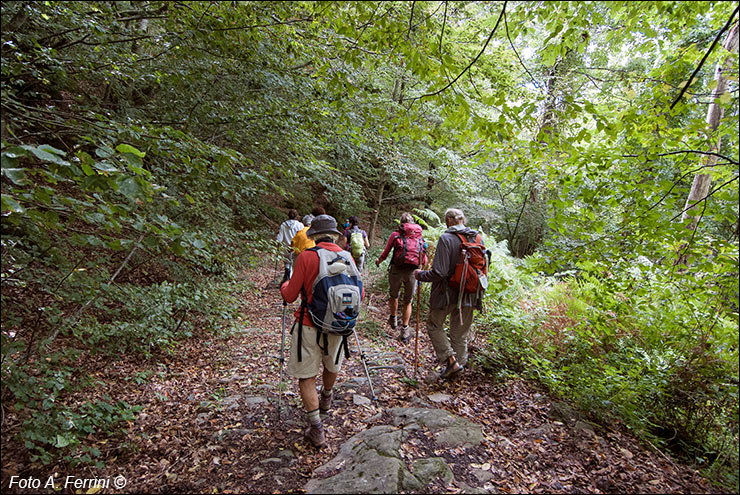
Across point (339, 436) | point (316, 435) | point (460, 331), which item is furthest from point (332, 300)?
point (460, 331)

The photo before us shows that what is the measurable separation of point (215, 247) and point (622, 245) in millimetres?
4937

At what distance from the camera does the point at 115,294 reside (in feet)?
16.2

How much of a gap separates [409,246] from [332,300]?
148 inches

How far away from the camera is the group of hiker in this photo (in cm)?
340

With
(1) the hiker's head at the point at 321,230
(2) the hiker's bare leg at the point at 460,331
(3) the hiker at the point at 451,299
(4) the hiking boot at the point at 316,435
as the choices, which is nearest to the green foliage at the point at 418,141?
(2) the hiker's bare leg at the point at 460,331

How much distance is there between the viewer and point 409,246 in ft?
22.6

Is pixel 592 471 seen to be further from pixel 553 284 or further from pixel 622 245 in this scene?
pixel 553 284

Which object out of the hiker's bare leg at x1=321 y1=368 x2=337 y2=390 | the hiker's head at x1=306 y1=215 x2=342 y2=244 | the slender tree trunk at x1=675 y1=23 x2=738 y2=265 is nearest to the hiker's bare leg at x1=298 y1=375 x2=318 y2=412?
the hiker's bare leg at x1=321 y1=368 x2=337 y2=390

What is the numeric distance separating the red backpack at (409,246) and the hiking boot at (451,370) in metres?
2.37

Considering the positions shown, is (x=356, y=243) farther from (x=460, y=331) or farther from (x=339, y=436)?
(x=339, y=436)

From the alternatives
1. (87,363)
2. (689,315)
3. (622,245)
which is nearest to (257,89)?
(87,363)

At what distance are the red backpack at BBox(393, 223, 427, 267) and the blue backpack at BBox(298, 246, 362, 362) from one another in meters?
3.53

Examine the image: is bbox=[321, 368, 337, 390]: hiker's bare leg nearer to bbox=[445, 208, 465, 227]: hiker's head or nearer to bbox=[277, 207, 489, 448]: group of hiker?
bbox=[277, 207, 489, 448]: group of hiker

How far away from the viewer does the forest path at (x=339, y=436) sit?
2953mm
